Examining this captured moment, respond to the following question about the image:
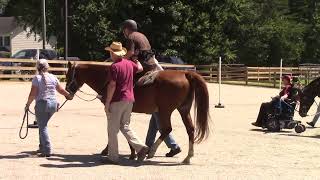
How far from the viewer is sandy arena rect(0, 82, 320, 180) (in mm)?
8734

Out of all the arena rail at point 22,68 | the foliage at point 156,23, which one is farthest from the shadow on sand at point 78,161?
the foliage at point 156,23

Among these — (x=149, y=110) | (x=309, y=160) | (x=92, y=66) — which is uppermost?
(x=92, y=66)

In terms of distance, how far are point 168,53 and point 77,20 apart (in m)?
6.63

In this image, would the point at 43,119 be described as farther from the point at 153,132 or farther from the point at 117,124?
the point at 153,132

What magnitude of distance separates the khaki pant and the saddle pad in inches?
18.6

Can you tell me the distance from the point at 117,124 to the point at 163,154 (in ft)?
5.34

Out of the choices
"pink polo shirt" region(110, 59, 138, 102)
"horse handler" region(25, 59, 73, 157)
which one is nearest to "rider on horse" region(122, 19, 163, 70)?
"pink polo shirt" region(110, 59, 138, 102)

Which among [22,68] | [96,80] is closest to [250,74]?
[22,68]

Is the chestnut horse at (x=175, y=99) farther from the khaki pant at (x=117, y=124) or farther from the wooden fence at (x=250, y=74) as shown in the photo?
the wooden fence at (x=250, y=74)

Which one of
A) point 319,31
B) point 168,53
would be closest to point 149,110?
point 168,53

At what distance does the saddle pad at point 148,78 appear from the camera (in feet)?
31.8

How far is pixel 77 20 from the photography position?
134ft

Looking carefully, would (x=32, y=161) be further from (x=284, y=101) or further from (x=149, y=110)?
(x=284, y=101)

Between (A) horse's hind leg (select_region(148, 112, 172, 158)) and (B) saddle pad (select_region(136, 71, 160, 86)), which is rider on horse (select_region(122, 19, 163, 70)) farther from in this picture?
(A) horse's hind leg (select_region(148, 112, 172, 158))
